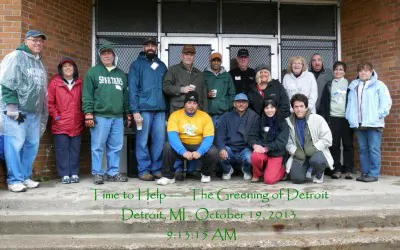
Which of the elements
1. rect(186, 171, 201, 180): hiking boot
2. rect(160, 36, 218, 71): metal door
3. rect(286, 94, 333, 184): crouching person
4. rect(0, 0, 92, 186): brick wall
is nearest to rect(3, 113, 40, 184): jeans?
rect(0, 0, 92, 186): brick wall

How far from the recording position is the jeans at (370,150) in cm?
565

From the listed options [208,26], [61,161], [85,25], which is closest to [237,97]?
[208,26]

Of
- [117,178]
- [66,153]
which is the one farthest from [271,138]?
[66,153]

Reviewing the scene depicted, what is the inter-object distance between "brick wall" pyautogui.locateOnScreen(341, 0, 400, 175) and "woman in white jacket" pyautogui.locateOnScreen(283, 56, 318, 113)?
1.55m

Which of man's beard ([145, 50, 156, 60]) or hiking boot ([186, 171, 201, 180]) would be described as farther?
hiking boot ([186, 171, 201, 180])

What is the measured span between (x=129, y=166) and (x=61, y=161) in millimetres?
1074

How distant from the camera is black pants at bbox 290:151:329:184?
5.36 metres

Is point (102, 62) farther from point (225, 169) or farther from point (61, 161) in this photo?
Result: point (225, 169)

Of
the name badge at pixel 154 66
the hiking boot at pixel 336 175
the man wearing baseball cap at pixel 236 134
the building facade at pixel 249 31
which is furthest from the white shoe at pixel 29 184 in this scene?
the hiking boot at pixel 336 175

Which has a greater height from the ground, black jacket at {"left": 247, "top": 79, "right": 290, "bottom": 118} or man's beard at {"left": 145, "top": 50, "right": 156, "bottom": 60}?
man's beard at {"left": 145, "top": 50, "right": 156, "bottom": 60}

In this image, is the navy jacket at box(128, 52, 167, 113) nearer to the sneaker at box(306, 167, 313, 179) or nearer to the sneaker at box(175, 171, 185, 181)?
the sneaker at box(175, 171, 185, 181)

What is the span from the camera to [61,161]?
5.50 meters

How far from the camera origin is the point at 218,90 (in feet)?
20.0

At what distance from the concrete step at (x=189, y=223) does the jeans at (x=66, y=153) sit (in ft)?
4.32
